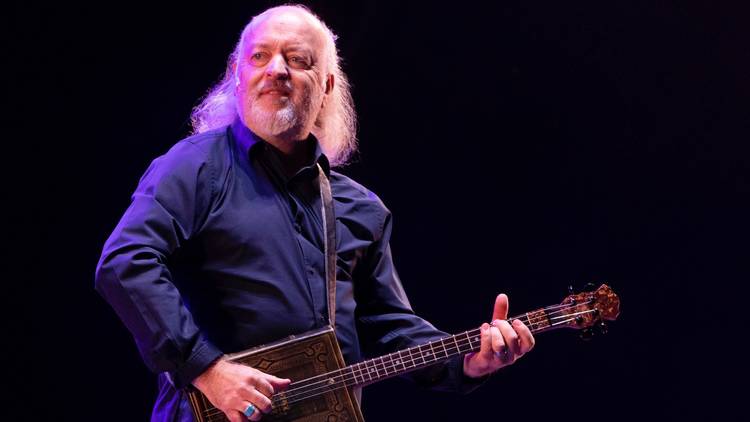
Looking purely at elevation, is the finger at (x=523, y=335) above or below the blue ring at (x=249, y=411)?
above

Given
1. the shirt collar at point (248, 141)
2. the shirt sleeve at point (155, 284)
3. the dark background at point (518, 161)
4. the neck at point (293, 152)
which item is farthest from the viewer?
the dark background at point (518, 161)

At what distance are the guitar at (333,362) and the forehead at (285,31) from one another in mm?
1028

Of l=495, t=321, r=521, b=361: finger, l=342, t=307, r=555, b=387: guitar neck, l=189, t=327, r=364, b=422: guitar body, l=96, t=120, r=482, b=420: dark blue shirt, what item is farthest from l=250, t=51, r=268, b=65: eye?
l=495, t=321, r=521, b=361: finger

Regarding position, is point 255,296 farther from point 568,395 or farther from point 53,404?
point 568,395

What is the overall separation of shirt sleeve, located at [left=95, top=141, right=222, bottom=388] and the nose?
1.88ft

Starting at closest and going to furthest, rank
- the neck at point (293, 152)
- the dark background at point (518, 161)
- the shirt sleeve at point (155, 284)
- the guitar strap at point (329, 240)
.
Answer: the shirt sleeve at point (155, 284), the guitar strap at point (329, 240), the neck at point (293, 152), the dark background at point (518, 161)

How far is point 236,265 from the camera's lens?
235cm

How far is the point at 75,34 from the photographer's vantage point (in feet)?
12.3

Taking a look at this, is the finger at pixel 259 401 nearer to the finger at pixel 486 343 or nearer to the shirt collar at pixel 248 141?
the finger at pixel 486 343

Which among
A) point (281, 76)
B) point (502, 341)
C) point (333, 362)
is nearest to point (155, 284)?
point (333, 362)

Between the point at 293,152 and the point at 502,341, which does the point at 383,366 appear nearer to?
the point at 502,341

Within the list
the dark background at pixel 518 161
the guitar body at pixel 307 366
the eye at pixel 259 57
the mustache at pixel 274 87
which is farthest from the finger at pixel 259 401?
the dark background at pixel 518 161

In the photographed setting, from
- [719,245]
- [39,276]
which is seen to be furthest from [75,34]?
[719,245]

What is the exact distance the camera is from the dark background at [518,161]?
3.77 m
